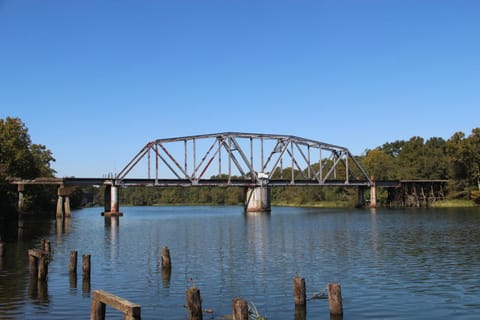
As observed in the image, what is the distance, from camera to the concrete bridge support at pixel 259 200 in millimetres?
147750

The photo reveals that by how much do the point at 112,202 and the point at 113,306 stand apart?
369 feet

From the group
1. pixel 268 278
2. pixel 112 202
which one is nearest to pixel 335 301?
pixel 268 278

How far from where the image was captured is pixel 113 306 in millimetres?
16625

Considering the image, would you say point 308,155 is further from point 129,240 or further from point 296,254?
point 296,254

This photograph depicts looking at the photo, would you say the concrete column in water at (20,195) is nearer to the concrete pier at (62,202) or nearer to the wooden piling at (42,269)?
the concrete pier at (62,202)

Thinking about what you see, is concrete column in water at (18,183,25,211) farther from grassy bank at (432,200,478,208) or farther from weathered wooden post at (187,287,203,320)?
grassy bank at (432,200,478,208)

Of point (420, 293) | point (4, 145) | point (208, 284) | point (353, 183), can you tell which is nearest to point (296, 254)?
point (208, 284)

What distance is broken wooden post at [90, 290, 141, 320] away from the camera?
15.4m

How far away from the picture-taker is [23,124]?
119 metres

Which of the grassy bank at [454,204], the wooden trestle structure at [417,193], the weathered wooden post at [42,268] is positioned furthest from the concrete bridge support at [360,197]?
the weathered wooden post at [42,268]

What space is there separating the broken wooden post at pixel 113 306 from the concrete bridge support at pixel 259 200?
129116 millimetres

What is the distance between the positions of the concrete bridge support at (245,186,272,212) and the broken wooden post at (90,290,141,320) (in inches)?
5083

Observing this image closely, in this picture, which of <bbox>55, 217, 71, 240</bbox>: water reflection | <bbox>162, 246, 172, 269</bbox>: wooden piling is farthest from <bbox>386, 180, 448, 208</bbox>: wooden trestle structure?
<bbox>162, 246, 172, 269</bbox>: wooden piling

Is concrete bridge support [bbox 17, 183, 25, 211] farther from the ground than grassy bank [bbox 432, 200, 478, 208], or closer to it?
farther from the ground
